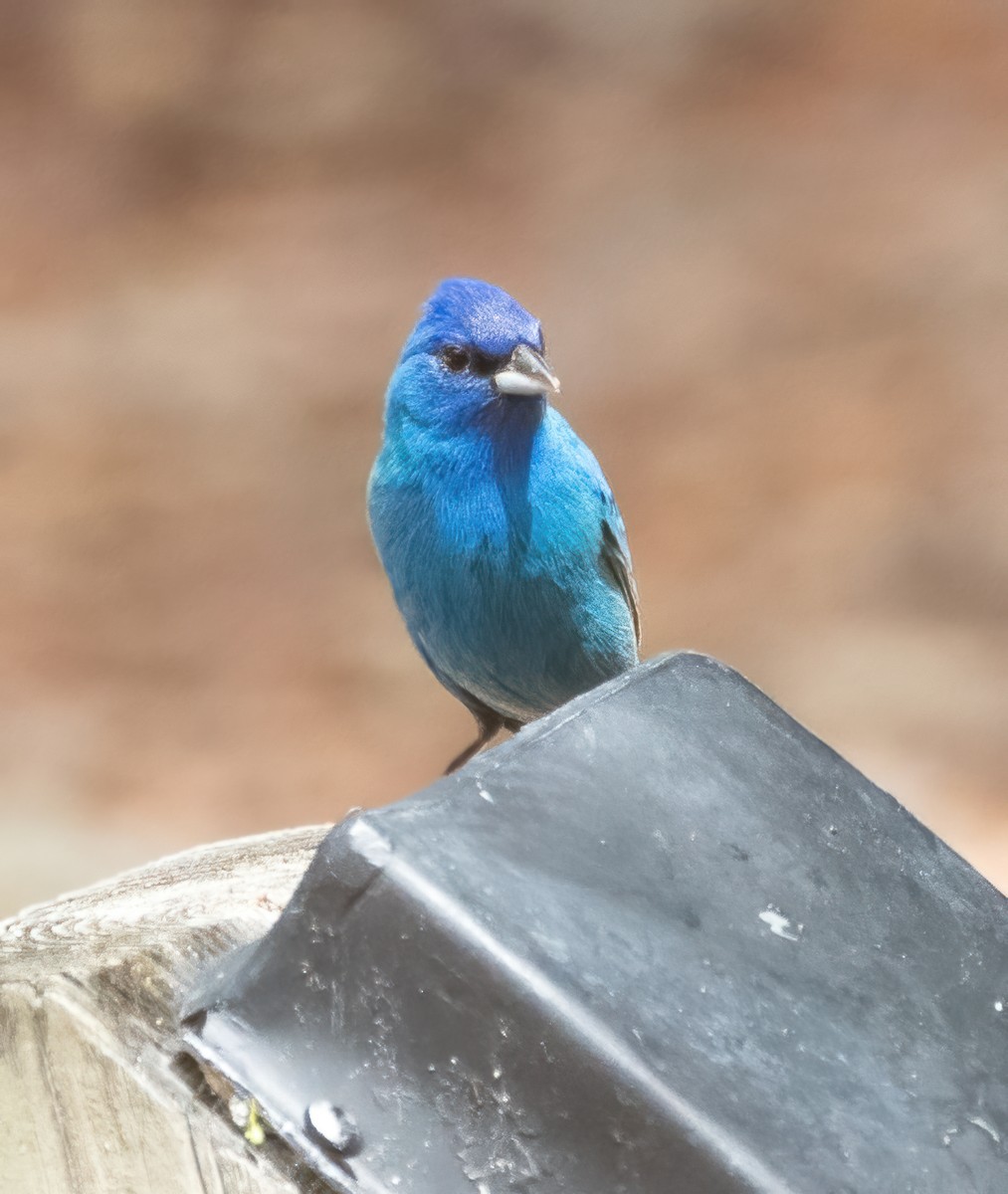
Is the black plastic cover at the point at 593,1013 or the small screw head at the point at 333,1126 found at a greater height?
the black plastic cover at the point at 593,1013

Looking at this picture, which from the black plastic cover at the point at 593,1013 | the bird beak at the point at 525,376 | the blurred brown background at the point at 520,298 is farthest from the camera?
the blurred brown background at the point at 520,298

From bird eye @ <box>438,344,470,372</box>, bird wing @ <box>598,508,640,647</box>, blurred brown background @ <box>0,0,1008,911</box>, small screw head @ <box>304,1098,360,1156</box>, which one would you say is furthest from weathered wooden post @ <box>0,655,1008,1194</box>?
blurred brown background @ <box>0,0,1008,911</box>

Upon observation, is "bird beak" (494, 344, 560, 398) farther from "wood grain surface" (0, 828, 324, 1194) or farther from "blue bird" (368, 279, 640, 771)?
"wood grain surface" (0, 828, 324, 1194)

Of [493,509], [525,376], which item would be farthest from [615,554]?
[525,376]

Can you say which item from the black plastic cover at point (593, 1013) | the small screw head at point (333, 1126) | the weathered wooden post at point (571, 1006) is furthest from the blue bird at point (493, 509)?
the small screw head at point (333, 1126)

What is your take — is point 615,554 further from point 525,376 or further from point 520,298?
point 520,298

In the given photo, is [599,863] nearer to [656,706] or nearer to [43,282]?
[656,706]

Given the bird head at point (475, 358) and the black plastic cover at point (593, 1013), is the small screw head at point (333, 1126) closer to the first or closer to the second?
the black plastic cover at point (593, 1013)
